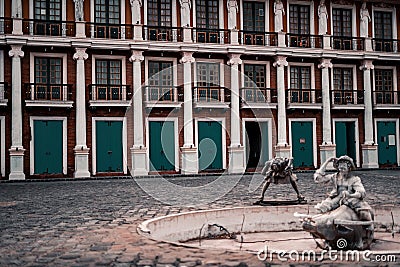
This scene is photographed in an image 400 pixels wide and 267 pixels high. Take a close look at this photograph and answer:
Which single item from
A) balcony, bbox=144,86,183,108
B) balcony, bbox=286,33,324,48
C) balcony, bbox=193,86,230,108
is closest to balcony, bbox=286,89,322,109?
balcony, bbox=286,33,324,48

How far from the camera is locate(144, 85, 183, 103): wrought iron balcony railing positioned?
26203 mm

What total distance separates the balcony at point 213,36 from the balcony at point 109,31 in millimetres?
3637

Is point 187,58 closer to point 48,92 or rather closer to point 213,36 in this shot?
point 213,36

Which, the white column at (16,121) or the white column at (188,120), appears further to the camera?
the white column at (188,120)

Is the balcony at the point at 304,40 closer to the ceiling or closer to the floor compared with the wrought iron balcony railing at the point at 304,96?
closer to the ceiling

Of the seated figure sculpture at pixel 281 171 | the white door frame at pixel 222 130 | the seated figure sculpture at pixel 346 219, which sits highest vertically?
the white door frame at pixel 222 130

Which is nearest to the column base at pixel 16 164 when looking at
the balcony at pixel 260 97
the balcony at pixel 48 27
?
the balcony at pixel 48 27

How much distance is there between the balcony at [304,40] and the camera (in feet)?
92.8

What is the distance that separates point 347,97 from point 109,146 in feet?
44.6

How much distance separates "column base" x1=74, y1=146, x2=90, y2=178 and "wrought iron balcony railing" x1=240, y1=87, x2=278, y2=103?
29.2 ft

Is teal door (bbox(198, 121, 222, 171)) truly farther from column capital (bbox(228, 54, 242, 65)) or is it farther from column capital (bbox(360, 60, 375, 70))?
column capital (bbox(360, 60, 375, 70))

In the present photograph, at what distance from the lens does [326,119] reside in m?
28.5

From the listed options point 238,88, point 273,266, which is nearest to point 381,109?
point 238,88

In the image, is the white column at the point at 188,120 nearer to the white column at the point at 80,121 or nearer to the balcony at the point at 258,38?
the balcony at the point at 258,38
